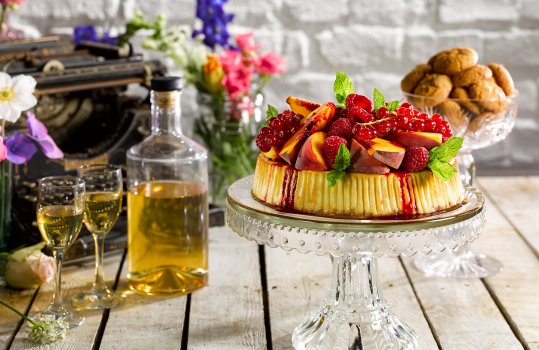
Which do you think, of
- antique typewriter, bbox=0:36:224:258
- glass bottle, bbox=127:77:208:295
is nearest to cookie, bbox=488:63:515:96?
glass bottle, bbox=127:77:208:295

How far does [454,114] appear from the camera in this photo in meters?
2.08

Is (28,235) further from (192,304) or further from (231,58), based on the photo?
(231,58)

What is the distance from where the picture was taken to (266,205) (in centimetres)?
158

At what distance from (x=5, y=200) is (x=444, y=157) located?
1.08 meters

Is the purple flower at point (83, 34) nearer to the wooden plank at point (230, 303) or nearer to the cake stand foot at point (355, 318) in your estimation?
the wooden plank at point (230, 303)

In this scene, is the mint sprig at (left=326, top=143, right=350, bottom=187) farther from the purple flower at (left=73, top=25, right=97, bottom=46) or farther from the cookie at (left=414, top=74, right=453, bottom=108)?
the purple flower at (left=73, top=25, right=97, bottom=46)

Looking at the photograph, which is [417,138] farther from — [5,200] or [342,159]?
[5,200]

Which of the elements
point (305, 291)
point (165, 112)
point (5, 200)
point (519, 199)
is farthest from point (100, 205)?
point (519, 199)

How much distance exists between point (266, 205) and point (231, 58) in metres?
1.07

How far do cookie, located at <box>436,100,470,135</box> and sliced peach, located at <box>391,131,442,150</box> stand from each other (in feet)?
1.89

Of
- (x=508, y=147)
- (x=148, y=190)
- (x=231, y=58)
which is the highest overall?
(x=231, y=58)


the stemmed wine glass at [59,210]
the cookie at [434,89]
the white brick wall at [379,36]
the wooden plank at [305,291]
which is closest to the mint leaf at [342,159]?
the wooden plank at [305,291]

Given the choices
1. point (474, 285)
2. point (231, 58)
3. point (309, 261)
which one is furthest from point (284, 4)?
point (474, 285)

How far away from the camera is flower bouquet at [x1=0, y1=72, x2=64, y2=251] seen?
1816 millimetres
